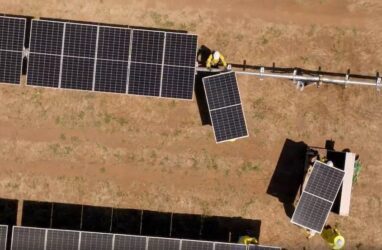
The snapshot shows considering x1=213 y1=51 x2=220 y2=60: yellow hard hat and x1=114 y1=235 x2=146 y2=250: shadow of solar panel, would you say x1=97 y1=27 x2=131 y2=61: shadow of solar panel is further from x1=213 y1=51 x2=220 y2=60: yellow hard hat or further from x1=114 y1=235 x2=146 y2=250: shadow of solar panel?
x1=114 y1=235 x2=146 y2=250: shadow of solar panel

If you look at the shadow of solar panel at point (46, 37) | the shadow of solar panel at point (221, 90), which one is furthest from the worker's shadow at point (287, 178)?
the shadow of solar panel at point (46, 37)

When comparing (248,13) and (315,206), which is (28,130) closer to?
(248,13)

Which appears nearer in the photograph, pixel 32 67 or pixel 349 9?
pixel 32 67

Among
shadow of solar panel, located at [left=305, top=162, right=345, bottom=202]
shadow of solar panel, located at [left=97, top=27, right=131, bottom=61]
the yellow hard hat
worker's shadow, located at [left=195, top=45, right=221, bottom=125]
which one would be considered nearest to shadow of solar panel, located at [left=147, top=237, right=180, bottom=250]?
worker's shadow, located at [left=195, top=45, right=221, bottom=125]

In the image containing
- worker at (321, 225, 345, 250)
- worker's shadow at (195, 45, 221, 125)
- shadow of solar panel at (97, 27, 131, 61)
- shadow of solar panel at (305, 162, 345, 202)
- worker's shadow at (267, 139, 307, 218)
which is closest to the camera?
shadow of solar panel at (97, 27, 131, 61)

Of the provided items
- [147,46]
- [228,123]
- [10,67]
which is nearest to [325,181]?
[228,123]

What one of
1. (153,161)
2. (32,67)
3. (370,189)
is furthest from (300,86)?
(32,67)

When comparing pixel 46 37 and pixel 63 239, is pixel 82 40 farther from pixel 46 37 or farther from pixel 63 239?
pixel 63 239
